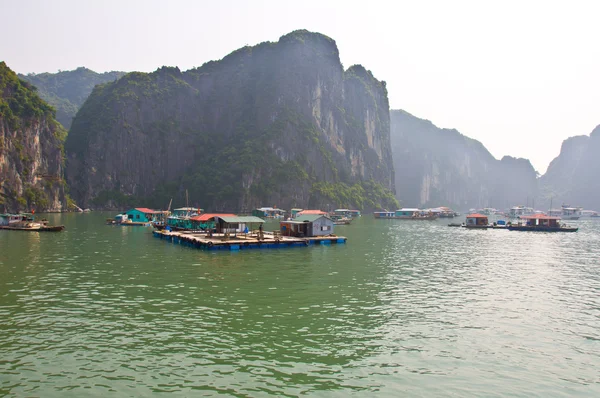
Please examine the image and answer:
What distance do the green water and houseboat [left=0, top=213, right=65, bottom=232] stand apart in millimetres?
38988

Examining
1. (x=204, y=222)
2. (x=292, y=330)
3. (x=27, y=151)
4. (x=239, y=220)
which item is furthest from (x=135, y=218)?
(x=292, y=330)

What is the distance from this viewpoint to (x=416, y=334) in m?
22.5

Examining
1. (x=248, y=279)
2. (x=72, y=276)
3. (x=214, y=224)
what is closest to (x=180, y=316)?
(x=248, y=279)

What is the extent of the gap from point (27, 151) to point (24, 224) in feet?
258

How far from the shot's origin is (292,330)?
2244cm

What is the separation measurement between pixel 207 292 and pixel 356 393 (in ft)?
57.9

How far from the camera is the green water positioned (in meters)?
16.6

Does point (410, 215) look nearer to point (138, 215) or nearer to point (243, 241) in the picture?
point (138, 215)

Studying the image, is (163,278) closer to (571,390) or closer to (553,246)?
(571,390)

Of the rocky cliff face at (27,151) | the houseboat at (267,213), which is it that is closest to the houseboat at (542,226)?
the houseboat at (267,213)

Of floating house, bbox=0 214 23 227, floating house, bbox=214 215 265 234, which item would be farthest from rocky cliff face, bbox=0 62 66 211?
floating house, bbox=214 215 265 234

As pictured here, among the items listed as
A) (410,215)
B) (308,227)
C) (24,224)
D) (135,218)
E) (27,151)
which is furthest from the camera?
(410,215)

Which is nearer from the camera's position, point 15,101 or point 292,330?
point 292,330

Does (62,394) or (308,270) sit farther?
(308,270)
